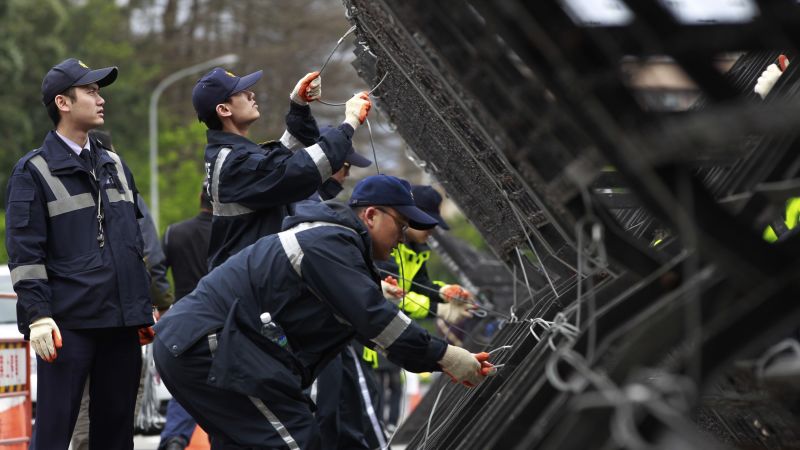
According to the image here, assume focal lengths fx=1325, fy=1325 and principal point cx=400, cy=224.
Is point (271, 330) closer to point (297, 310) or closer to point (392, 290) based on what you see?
point (297, 310)

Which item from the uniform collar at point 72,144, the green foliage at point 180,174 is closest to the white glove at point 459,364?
the uniform collar at point 72,144

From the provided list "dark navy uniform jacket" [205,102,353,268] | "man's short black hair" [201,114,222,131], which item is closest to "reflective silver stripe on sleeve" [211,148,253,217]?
"dark navy uniform jacket" [205,102,353,268]

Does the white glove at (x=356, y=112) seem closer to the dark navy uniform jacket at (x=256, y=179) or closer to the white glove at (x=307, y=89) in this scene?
the dark navy uniform jacket at (x=256, y=179)

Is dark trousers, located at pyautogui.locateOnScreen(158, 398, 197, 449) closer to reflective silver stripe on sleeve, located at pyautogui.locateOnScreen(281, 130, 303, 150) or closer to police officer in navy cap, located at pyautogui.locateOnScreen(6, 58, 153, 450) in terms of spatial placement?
police officer in navy cap, located at pyautogui.locateOnScreen(6, 58, 153, 450)

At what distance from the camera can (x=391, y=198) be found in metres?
5.43

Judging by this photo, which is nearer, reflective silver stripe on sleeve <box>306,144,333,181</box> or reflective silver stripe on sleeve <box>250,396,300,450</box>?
reflective silver stripe on sleeve <box>250,396,300,450</box>

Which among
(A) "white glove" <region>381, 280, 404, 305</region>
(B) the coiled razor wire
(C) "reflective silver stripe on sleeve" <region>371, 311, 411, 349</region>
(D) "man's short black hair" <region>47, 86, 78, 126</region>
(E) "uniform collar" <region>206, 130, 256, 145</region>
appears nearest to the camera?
(C) "reflective silver stripe on sleeve" <region>371, 311, 411, 349</region>

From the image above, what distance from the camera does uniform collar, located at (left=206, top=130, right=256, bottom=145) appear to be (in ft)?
20.3

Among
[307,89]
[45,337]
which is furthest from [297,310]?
[307,89]

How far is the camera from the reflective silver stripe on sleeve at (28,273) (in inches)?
231

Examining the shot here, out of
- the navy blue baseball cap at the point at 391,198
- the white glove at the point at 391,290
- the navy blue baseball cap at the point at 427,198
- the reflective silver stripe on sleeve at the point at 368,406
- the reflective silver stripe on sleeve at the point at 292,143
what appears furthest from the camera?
the navy blue baseball cap at the point at 427,198

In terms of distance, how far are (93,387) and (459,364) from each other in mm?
1952

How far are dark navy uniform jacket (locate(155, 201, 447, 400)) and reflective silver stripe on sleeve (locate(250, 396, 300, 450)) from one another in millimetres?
77

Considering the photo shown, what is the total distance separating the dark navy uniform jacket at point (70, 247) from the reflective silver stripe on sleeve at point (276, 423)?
119 cm
